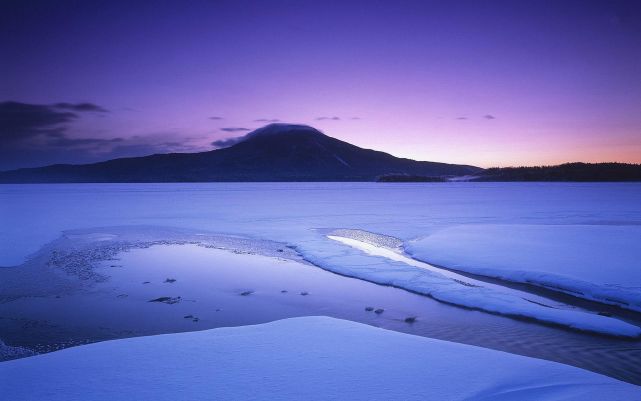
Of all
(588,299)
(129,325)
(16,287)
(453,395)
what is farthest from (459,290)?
(16,287)

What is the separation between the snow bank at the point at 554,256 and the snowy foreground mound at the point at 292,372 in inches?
155

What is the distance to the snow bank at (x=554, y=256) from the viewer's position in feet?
23.8

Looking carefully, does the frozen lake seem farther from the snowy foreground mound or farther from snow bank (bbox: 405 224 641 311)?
the snowy foreground mound

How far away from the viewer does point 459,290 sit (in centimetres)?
724

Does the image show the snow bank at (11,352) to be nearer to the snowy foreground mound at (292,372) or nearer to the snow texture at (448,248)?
the snowy foreground mound at (292,372)

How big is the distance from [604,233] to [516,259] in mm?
4860

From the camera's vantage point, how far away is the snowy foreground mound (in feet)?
11.2

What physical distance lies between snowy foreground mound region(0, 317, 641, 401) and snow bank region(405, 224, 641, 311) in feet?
12.9

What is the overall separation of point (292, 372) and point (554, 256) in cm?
794

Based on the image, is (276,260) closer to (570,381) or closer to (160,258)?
(160,258)

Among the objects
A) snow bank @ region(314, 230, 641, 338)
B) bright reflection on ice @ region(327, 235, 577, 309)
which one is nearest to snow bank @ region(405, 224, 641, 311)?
bright reflection on ice @ region(327, 235, 577, 309)

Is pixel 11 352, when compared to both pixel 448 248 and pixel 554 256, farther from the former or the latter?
pixel 554 256

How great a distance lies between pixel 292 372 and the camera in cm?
381

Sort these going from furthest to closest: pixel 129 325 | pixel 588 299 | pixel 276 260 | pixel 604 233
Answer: pixel 604 233
pixel 276 260
pixel 588 299
pixel 129 325
